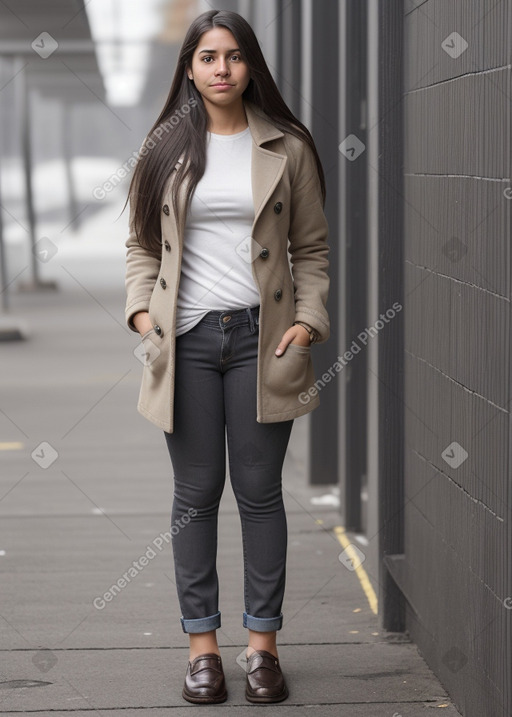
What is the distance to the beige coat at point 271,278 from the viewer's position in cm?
299

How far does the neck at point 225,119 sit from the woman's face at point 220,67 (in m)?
0.05

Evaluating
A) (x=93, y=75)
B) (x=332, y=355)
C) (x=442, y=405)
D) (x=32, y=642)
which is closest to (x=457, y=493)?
(x=442, y=405)

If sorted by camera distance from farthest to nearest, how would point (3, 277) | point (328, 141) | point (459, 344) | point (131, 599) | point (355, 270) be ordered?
1. point (3, 277)
2. point (328, 141)
3. point (355, 270)
4. point (131, 599)
5. point (459, 344)

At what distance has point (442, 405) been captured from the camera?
10.3 feet

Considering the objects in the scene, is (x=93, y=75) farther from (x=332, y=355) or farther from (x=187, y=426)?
(x=187, y=426)

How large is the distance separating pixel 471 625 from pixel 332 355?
268 cm

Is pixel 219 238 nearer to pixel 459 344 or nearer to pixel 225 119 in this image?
pixel 225 119

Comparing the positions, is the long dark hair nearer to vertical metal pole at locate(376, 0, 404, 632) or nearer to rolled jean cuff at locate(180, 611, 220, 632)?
vertical metal pole at locate(376, 0, 404, 632)

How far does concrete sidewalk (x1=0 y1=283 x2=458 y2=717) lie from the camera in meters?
3.22

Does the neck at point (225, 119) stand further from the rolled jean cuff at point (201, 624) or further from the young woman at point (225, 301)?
the rolled jean cuff at point (201, 624)

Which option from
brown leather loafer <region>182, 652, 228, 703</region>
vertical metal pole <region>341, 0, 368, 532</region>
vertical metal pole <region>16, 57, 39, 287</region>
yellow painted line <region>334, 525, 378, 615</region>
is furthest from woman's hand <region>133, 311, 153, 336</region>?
vertical metal pole <region>16, 57, 39, 287</region>

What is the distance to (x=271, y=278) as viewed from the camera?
3002 mm

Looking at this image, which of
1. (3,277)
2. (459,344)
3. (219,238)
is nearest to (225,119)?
(219,238)

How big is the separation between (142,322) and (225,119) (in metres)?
0.55
